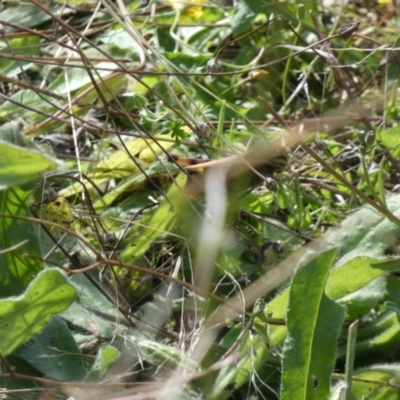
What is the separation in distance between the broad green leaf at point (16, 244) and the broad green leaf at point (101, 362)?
8.5 inches

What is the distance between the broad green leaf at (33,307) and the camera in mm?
1099

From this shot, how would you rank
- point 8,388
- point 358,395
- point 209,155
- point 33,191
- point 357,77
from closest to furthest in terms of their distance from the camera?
point 8,388 < point 358,395 < point 33,191 < point 209,155 < point 357,77

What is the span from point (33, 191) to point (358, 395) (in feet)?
2.30

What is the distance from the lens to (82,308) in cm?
128

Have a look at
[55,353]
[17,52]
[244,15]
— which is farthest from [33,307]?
[244,15]

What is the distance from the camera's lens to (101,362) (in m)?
1.14

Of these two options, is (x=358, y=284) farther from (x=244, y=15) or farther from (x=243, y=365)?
(x=244, y=15)

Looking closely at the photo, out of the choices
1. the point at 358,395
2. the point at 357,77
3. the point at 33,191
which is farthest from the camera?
the point at 357,77

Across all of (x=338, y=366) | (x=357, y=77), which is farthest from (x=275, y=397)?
(x=357, y=77)

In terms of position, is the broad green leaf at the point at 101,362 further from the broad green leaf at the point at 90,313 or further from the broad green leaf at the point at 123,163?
the broad green leaf at the point at 123,163

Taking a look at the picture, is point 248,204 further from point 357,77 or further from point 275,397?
point 357,77

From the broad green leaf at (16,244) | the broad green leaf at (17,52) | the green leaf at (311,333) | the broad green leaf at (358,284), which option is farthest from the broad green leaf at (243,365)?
the broad green leaf at (17,52)

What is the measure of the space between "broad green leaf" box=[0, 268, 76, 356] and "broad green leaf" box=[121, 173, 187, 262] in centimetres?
28

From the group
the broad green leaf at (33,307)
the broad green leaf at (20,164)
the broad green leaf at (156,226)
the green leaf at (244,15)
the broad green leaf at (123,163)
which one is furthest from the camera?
the green leaf at (244,15)
